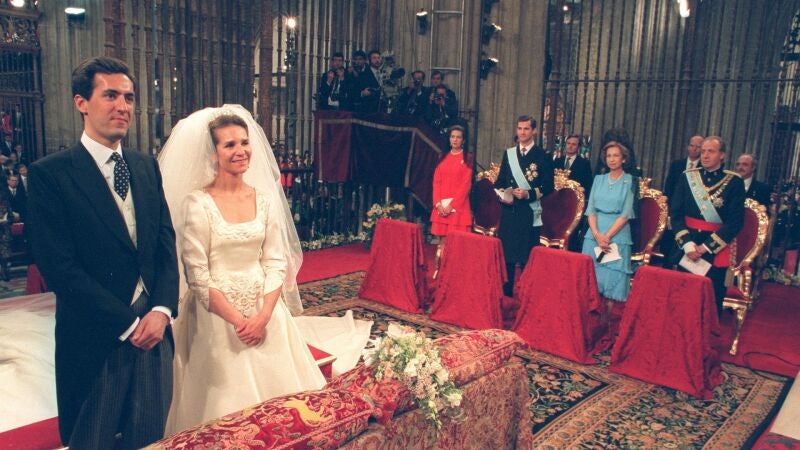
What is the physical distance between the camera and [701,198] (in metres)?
4.50

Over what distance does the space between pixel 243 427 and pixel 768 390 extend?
12.4 feet

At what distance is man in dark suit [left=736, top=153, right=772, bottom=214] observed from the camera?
5.70m

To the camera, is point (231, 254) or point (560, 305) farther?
point (560, 305)

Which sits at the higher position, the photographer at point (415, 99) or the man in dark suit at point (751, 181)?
the photographer at point (415, 99)

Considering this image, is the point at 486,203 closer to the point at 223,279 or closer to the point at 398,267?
the point at 398,267

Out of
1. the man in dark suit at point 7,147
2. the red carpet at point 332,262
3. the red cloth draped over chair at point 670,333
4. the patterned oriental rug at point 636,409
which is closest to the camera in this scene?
the patterned oriental rug at point 636,409

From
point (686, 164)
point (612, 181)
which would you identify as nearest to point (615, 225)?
point (612, 181)

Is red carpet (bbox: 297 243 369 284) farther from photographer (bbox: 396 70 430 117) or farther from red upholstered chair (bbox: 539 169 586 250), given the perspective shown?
red upholstered chair (bbox: 539 169 586 250)

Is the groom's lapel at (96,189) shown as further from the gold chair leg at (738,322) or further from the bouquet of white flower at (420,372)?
the gold chair leg at (738,322)

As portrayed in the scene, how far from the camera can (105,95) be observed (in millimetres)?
1902

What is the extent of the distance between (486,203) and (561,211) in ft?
2.59

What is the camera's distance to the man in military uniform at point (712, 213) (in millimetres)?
4379

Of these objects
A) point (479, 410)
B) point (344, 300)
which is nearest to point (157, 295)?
point (479, 410)

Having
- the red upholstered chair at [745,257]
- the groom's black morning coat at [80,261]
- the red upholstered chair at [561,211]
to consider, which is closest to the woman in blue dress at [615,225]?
the red upholstered chair at [745,257]
